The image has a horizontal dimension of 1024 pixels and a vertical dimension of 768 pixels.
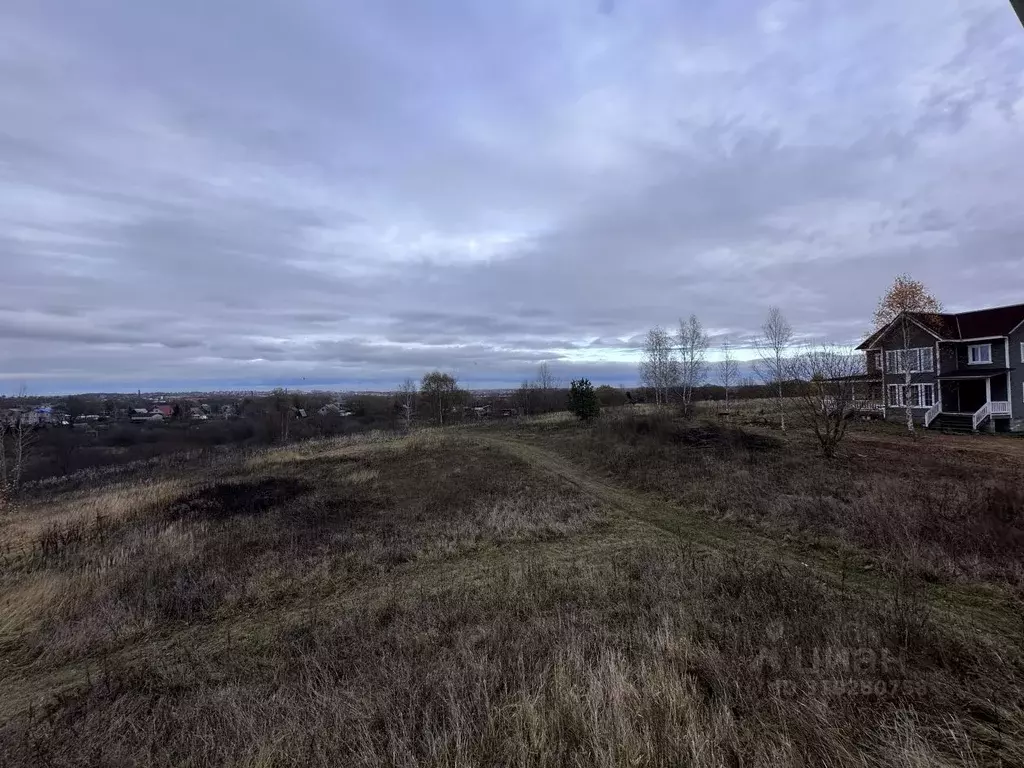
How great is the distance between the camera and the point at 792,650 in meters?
3.76

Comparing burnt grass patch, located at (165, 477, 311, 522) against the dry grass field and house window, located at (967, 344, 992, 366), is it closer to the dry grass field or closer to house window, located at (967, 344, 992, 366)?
the dry grass field

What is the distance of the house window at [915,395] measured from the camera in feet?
90.7

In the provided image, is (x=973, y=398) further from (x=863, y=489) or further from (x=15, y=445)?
(x=15, y=445)

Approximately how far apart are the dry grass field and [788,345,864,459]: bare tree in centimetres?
173

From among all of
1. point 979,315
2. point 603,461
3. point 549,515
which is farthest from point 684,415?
point 549,515

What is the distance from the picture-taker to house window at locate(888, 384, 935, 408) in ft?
90.7

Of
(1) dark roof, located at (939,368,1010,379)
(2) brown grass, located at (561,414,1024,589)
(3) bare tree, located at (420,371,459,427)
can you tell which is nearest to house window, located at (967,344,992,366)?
(1) dark roof, located at (939,368,1010,379)

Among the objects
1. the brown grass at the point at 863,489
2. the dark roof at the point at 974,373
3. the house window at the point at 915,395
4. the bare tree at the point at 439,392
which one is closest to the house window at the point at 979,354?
the dark roof at the point at 974,373

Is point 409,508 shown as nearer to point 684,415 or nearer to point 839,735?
point 839,735

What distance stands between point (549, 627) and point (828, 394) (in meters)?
15.9

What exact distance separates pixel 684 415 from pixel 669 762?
31620 millimetres

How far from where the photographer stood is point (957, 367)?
27.7 m

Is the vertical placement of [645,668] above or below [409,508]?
above

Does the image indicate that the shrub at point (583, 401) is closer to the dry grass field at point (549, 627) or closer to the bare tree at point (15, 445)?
the dry grass field at point (549, 627)
